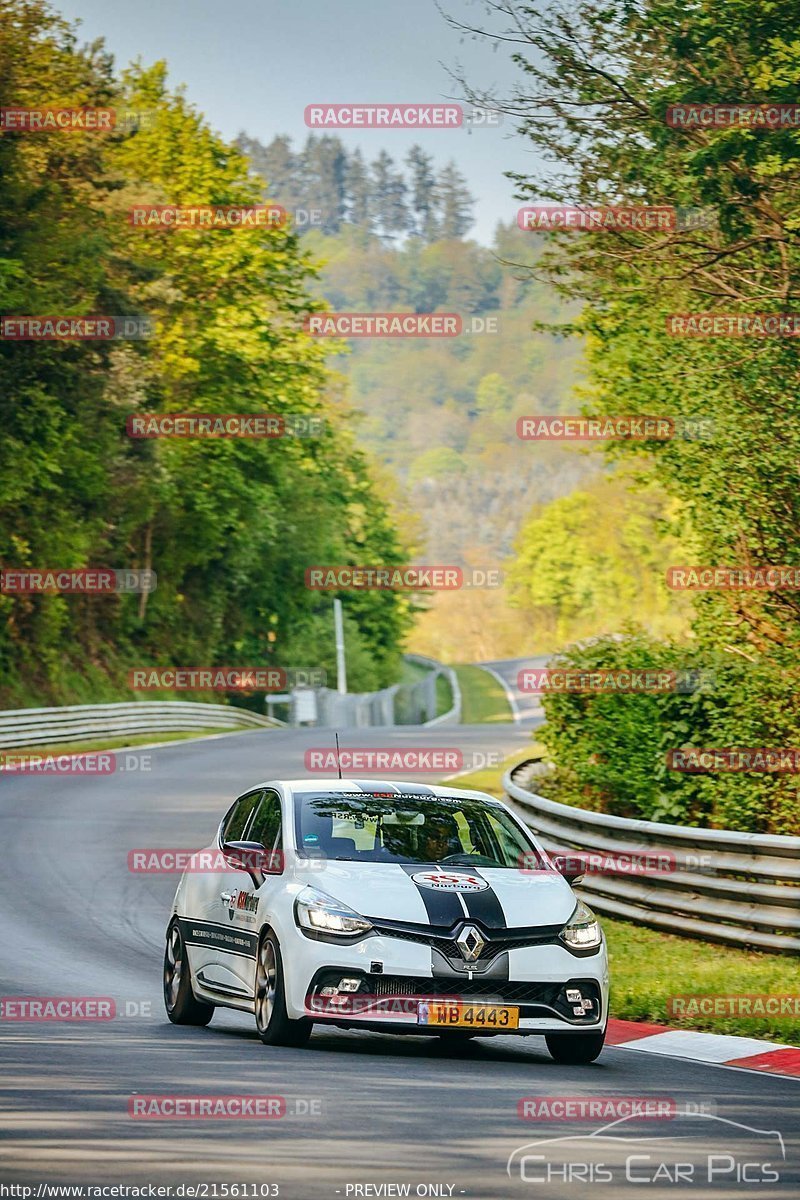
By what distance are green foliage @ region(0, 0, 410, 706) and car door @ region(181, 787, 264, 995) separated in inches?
1262

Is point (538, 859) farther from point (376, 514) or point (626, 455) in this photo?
point (376, 514)

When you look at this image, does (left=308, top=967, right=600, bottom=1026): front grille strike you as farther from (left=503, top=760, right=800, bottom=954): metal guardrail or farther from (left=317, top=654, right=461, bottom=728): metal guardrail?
(left=317, top=654, right=461, bottom=728): metal guardrail

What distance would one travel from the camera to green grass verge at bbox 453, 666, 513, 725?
97312 mm

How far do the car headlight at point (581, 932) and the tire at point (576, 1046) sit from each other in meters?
0.49

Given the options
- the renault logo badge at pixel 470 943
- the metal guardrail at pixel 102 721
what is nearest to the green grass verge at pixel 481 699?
the metal guardrail at pixel 102 721

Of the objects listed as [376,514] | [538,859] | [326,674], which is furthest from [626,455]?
[376,514]

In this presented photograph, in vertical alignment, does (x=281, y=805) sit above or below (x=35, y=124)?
below

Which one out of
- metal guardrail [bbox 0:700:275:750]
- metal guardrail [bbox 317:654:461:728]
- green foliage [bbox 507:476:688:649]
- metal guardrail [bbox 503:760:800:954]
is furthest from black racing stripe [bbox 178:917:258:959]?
green foliage [bbox 507:476:688:649]

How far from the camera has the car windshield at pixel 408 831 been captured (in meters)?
11.2

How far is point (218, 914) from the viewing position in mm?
11734

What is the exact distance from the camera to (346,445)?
91625 mm

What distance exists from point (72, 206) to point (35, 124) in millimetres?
3168

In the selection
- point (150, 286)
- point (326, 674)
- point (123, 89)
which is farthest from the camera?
point (326, 674)

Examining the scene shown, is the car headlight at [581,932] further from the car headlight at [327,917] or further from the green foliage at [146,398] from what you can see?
the green foliage at [146,398]
